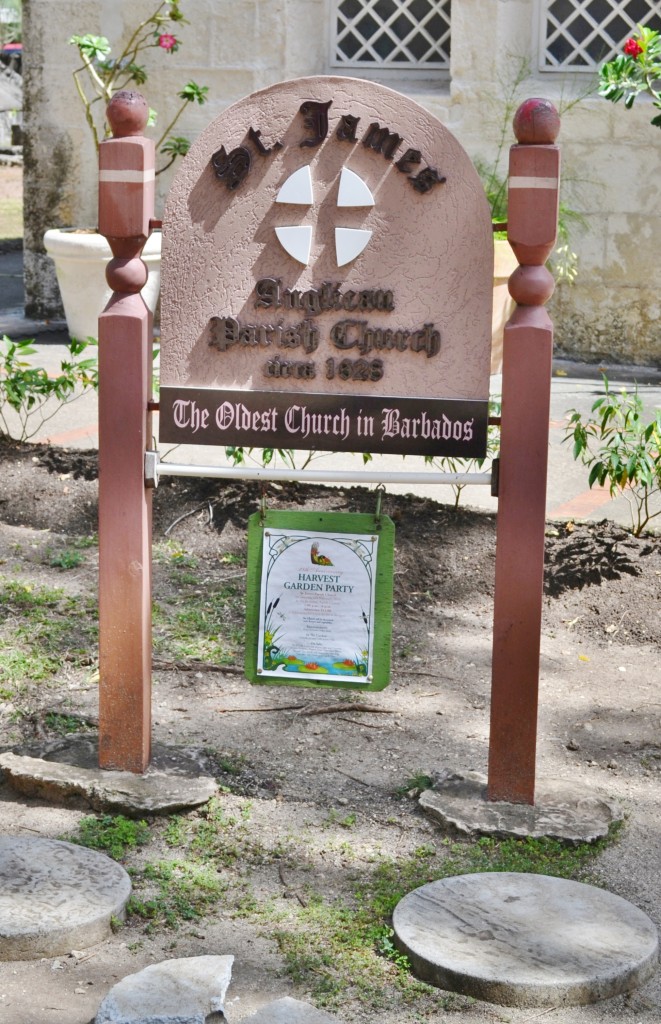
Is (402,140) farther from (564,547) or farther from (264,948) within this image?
(564,547)

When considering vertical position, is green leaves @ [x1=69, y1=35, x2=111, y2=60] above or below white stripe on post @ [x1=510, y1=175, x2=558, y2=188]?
above

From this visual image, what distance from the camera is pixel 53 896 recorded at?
296 centimetres

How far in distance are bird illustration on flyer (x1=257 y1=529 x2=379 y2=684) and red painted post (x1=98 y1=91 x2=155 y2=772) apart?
0.33 metres

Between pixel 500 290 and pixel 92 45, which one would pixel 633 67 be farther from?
pixel 92 45

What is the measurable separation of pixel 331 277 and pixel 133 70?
5841mm

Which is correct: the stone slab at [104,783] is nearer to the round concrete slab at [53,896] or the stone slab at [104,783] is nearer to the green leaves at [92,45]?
the round concrete slab at [53,896]

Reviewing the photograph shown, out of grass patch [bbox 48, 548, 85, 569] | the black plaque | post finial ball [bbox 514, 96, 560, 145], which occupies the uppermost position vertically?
post finial ball [bbox 514, 96, 560, 145]

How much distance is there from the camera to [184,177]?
3354 millimetres

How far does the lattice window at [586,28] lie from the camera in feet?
27.2

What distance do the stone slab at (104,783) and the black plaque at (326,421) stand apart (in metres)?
0.89

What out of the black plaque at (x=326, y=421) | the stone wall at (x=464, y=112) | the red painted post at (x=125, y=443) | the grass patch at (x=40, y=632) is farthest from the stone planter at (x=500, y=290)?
the red painted post at (x=125, y=443)

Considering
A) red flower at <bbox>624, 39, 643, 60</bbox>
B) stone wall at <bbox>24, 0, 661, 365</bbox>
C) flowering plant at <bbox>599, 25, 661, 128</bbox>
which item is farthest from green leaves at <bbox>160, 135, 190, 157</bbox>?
red flower at <bbox>624, 39, 643, 60</bbox>

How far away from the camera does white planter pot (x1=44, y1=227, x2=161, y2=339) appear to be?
27.6 feet

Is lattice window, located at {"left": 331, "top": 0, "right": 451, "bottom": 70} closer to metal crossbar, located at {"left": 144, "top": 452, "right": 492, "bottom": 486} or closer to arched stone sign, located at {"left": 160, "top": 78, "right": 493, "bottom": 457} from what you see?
arched stone sign, located at {"left": 160, "top": 78, "right": 493, "bottom": 457}
